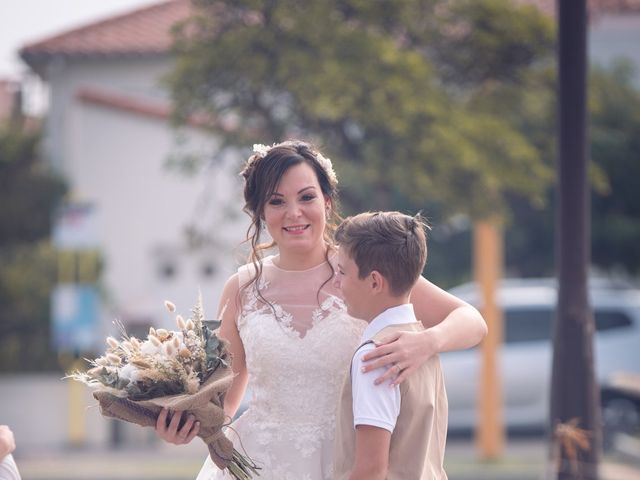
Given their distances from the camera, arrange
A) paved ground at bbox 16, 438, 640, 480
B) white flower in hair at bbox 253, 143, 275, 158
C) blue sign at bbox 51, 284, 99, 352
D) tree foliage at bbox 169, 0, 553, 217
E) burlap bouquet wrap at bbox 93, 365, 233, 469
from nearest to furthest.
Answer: burlap bouquet wrap at bbox 93, 365, 233, 469 < white flower in hair at bbox 253, 143, 275, 158 < tree foliage at bbox 169, 0, 553, 217 < paved ground at bbox 16, 438, 640, 480 < blue sign at bbox 51, 284, 99, 352

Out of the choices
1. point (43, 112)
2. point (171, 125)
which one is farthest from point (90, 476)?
point (43, 112)

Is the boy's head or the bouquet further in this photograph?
the bouquet

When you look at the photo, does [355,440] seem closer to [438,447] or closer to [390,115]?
[438,447]

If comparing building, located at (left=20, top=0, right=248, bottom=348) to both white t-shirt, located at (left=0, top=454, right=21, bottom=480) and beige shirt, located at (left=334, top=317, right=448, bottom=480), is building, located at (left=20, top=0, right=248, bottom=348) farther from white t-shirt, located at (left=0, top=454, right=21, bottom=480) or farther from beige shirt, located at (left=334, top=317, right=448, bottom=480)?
beige shirt, located at (left=334, top=317, right=448, bottom=480)

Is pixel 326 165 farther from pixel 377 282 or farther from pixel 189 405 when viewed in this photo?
pixel 189 405

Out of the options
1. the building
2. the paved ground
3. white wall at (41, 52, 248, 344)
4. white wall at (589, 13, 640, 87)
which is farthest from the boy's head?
white wall at (589, 13, 640, 87)

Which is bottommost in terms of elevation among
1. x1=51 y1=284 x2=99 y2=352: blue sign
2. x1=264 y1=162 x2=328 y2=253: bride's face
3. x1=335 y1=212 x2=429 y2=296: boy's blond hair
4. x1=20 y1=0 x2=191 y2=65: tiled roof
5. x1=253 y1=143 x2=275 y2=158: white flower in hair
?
x1=51 y1=284 x2=99 y2=352: blue sign

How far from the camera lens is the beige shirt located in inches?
118

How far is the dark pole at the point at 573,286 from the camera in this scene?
583 cm

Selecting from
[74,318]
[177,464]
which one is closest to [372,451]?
[177,464]

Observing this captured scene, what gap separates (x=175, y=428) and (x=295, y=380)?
0.55 metres

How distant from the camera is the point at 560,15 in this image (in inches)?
236

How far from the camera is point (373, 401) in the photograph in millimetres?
2932

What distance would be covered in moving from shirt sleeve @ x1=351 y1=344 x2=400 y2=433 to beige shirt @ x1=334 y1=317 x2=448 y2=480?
0.04 metres
